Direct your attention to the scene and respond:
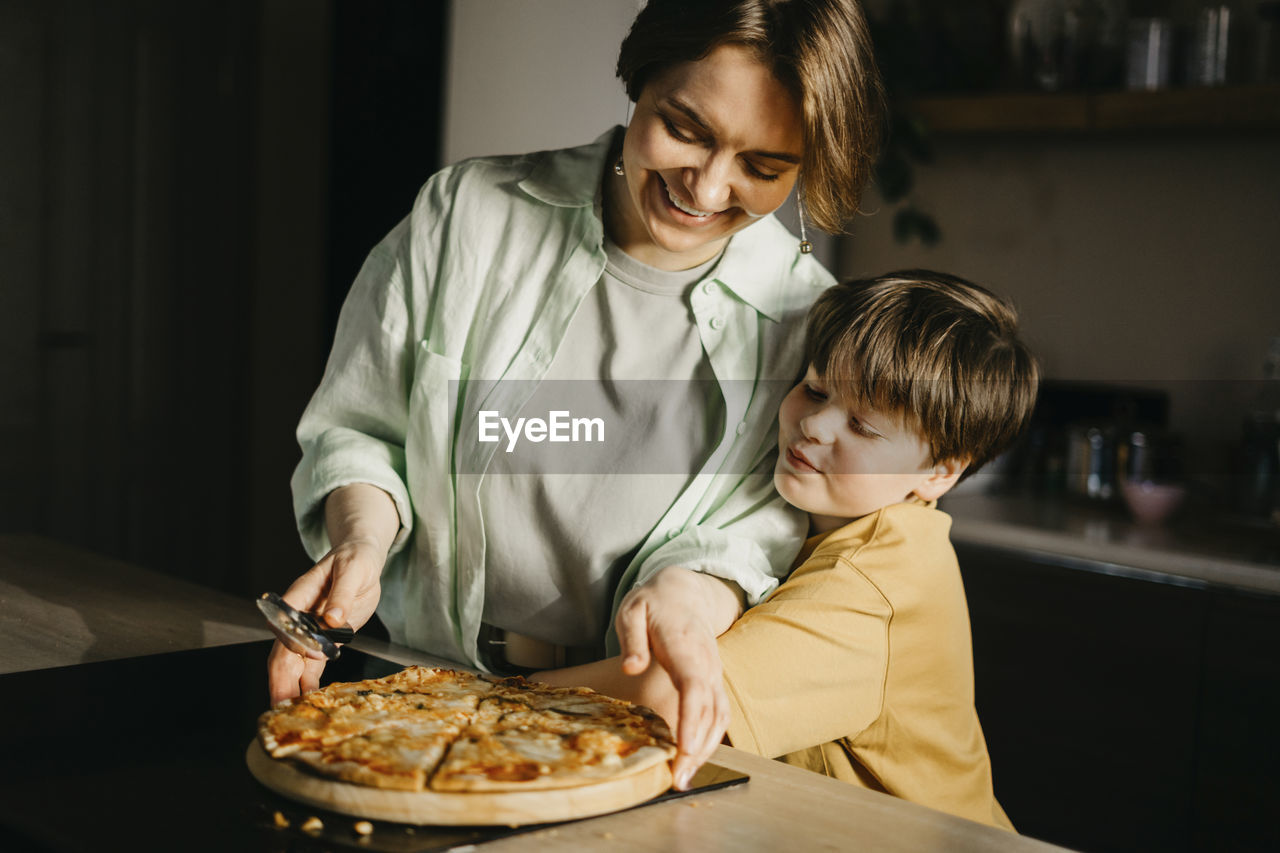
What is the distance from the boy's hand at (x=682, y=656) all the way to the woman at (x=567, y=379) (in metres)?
0.17

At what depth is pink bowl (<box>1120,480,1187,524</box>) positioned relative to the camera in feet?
6.44

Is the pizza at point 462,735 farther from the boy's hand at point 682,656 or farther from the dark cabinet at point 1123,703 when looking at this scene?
the dark cabinet at point 1123,703

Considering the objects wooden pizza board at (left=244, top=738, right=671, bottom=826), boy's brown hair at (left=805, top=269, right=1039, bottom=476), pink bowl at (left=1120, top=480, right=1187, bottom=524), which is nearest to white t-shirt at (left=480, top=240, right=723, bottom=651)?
boy's brown hair at (left=805, top=269, right=1039, bottom=476)

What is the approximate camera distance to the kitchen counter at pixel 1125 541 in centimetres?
174

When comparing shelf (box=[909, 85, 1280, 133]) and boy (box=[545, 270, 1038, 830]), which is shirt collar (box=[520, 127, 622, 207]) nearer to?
boy (box=[545, 270, 1038, 830])

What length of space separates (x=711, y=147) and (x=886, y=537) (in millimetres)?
362

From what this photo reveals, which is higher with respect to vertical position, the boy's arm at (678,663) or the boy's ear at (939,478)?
the boy's ear at (939,478)

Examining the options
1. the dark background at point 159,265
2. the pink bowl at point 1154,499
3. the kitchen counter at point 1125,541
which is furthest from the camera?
the dark background at point 159,265

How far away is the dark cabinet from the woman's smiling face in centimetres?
114

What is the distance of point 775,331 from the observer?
110 cm

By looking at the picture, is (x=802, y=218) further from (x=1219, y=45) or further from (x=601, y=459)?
(x=1219, y=45)

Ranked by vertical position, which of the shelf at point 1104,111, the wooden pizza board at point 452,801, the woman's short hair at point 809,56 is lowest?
the wooden pizza board at point 452,801

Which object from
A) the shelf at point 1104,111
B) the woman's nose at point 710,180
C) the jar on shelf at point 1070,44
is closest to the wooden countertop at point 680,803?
the woman's nose at point 710,180

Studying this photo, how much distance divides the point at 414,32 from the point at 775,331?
852mm
